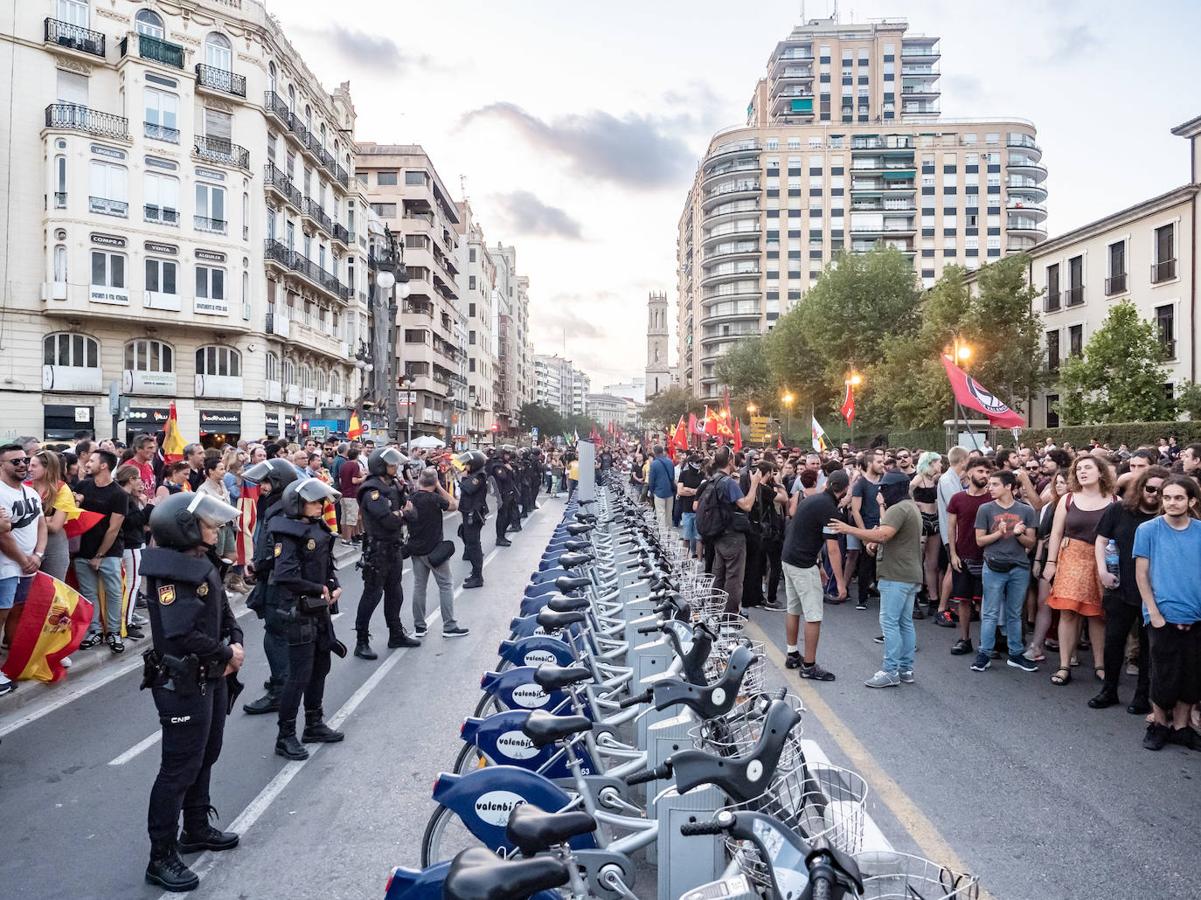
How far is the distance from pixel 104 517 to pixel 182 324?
2878 centimetres

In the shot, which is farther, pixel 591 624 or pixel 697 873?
pixel 591 624

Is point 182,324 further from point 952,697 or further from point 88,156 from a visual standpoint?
point 952,697

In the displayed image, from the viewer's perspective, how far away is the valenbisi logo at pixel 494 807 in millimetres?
3508

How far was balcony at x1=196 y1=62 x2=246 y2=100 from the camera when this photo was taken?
112 feet

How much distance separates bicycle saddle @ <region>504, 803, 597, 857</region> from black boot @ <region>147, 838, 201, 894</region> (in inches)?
97.9

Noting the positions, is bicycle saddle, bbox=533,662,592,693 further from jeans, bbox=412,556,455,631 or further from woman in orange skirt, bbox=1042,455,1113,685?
jeans, bbox=412,556,455,631

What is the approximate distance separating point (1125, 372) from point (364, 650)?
3031 cm

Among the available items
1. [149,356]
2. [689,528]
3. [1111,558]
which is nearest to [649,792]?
[1111,558]

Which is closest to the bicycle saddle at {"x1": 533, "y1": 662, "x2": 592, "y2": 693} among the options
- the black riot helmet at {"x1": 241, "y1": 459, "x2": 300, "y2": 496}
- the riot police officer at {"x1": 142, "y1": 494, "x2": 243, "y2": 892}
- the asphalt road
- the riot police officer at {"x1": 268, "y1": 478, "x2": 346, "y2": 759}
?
the asphalt road

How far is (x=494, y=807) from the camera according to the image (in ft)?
11.5

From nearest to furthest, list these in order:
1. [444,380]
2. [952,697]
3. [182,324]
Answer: [952,697] < [182,324] < [444,380]

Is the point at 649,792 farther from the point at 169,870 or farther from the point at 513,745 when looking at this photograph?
the point at 169,870

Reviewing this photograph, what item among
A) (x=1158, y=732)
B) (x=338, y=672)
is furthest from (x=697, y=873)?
(x=338, y=672)

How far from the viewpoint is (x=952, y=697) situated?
685 cm
